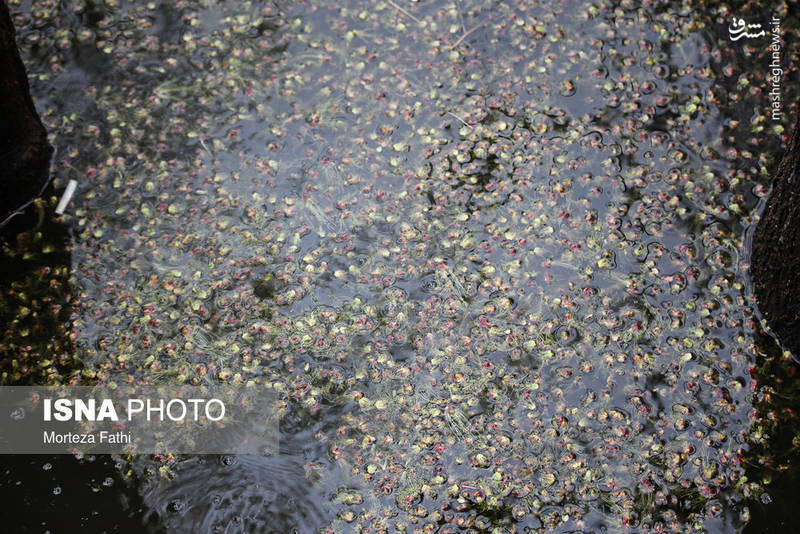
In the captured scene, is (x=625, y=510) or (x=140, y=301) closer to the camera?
(x=625, y=510)

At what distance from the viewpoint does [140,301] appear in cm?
354

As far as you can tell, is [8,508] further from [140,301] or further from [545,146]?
[545,146]

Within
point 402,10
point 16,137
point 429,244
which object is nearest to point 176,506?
point 429,244

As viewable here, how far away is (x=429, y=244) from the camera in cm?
370

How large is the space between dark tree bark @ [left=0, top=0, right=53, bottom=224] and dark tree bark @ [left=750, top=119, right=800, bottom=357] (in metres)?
3.64

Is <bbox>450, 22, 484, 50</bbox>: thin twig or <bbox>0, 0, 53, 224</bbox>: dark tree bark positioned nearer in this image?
<bbox>0, 0, 53, 224</bbox>: dark tree bark

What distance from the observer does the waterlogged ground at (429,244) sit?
306 cm

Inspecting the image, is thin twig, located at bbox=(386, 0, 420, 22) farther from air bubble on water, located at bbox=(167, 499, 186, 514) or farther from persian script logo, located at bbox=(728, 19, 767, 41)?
air bubble on water, located at bbox=(167, 499, 186, 514)

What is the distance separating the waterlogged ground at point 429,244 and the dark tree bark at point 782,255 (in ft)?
0.45

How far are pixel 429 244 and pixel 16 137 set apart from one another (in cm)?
219

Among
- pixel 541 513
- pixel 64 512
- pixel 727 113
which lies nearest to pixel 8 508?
pixel 64 512

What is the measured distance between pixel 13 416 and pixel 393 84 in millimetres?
2668

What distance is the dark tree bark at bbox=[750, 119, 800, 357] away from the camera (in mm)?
3109

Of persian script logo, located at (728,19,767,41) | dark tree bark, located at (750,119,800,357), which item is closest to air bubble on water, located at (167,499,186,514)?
dark tree bark, located at (750,119,800,357)
